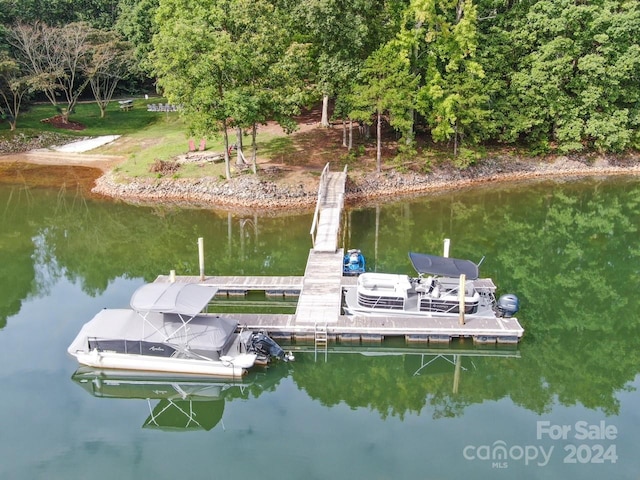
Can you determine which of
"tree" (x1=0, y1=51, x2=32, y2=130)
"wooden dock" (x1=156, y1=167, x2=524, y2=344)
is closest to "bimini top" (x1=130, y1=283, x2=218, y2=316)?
"wooden dock" (x1=156, y1=167, x2=524, y2=344)

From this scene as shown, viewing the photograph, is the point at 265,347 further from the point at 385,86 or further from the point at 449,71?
the point at 449,71

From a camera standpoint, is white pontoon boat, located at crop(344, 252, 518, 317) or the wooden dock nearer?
the wooden dock

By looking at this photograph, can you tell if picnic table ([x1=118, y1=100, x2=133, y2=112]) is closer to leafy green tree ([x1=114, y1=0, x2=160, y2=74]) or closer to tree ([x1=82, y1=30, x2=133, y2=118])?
tree ([x1=82, y1=30, x2=133, y2=118])

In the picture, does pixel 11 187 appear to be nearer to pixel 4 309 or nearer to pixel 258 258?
pixel 4 309

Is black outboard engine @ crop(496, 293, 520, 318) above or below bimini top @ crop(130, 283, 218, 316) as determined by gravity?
below

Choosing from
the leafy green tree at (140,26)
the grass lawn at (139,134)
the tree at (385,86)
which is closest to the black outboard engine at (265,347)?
the grass lawn at (139,134)

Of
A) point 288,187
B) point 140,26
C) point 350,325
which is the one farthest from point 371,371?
point 140,26
